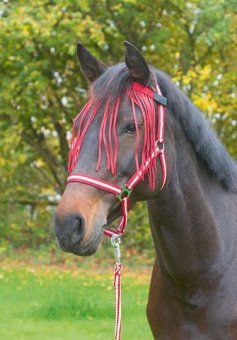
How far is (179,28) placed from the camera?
11.2 metres

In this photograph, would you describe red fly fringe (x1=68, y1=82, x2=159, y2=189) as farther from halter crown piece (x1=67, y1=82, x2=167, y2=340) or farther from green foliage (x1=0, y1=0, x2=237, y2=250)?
green foliage (x1=0, y1=0, x2=237, y2=250)

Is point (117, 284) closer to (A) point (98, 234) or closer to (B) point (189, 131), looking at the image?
(A) point (98, 234)

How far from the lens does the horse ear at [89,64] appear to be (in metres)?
3.07

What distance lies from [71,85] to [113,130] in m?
9.77

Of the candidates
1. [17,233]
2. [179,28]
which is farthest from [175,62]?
[17,233]

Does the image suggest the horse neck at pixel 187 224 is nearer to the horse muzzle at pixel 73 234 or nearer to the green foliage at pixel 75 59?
the horse muzzle at pixel 73 234

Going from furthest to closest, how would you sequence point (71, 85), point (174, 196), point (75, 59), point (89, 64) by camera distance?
1. point (71, 85)
2. point (75, 59)
3. point (89, 64)
4. point (174, 196)

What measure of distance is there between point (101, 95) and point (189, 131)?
1.52ft

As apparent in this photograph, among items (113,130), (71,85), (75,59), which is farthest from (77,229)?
(71,85)

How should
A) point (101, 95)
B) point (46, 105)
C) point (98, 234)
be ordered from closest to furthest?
point (98, 234)
point (101, 95)
point (46, 105)

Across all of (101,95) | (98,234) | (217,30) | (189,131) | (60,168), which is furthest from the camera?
(60,168)

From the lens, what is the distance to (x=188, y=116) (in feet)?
9.82

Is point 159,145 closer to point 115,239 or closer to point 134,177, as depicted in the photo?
point 134,177

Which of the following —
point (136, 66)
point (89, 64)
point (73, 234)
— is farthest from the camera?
point (89, 64)
